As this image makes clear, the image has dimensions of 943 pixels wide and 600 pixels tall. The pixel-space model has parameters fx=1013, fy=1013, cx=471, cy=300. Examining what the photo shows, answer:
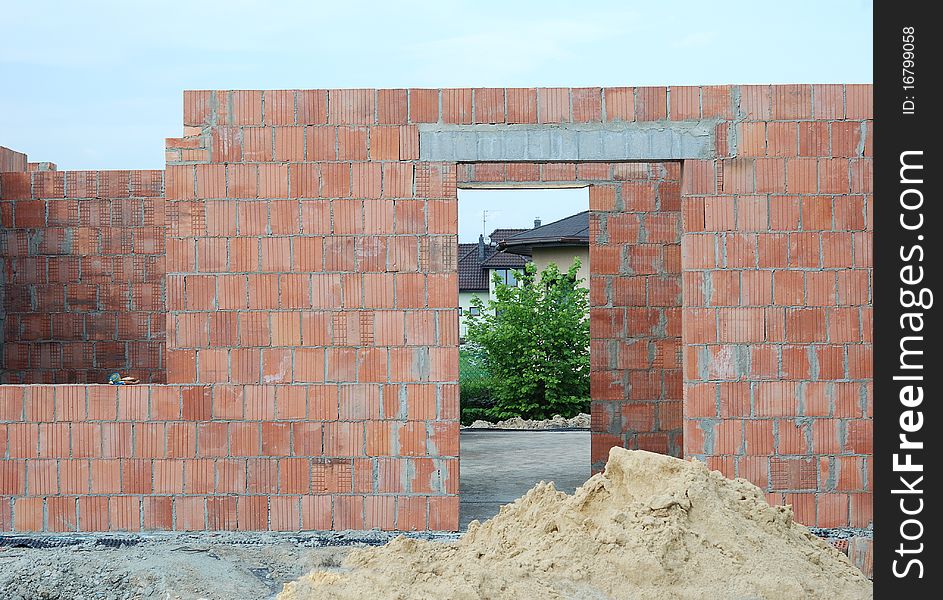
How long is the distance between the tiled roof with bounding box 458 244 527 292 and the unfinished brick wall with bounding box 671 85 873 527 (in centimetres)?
2801

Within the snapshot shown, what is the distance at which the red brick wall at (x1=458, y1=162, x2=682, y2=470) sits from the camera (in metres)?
9.34

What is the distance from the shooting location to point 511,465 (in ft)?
37.2

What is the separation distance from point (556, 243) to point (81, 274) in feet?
52.6

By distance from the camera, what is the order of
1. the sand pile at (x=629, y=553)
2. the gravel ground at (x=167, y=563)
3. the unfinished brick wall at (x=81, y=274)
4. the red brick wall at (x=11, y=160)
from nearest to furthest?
the sand pile at (x=629, y=553) < the gravel ground at (x=167, y=563) < the unfinished brick wall at (x=81, y=274) < the red brick wall at (x=11, y=160)

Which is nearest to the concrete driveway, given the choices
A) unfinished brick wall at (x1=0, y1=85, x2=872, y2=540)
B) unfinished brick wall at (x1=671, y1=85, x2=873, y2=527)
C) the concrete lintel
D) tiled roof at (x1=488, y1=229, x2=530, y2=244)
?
unfinished brick wall at (x1=0, y1=85, x2=872, y2=540)

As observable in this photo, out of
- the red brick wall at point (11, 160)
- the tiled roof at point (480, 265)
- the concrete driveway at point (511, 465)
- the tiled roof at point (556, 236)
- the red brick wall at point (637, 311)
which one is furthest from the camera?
the tiled roof at point (480, 265)

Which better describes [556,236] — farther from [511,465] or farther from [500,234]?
[500,234]

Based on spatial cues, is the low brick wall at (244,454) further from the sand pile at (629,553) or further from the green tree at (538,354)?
the green tree at (538,354)

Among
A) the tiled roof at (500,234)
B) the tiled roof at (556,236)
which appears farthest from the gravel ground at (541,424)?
the tiled roof at (500,234)

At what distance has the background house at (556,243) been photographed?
24406 millimetres

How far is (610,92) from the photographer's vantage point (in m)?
7.03

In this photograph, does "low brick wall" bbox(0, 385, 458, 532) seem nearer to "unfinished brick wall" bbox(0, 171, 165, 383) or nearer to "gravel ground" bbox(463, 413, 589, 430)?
"unfinished brick wall" bbox(0, 171, 165, 383)

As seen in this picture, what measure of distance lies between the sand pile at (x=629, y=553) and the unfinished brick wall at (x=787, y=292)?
4.01 feet

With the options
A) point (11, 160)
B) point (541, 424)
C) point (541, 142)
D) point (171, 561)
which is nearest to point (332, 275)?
point (541, 142)
